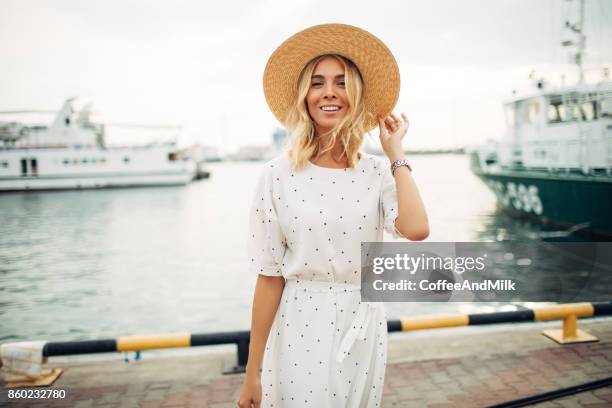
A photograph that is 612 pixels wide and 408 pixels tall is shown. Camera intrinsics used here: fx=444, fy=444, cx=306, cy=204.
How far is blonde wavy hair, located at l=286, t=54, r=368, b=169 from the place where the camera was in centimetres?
157

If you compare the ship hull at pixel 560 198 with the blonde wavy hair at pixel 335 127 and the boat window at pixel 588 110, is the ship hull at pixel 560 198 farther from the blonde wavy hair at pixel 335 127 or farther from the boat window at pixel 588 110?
the blonde wavy hair at pixel 335 127

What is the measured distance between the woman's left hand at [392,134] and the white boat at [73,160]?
4842 centimetres

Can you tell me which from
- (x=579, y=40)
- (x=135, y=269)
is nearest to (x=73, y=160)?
(x=135, y=269)

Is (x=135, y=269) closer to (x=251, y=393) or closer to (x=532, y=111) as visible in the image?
(x=251, y=393)

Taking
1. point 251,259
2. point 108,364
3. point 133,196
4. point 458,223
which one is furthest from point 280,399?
point 133,196

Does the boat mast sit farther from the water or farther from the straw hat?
the straw hat

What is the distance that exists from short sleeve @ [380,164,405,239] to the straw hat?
24 centimetres

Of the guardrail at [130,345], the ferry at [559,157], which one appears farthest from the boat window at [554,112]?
the guardrail at [130,345]

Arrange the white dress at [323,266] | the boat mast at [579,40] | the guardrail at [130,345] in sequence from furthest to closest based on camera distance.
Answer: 1. the boat mast at [579,40]
2. the guardrail at [130,345]
3. the white dress at [323,266]

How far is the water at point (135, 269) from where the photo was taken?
8562mm

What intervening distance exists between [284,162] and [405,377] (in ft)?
9.14

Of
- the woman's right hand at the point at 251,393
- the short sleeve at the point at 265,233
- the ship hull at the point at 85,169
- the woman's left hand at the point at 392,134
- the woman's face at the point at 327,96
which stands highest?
the ship hull at the point at 85,169

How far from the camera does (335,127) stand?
160 cm

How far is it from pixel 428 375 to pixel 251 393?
8.32ft
